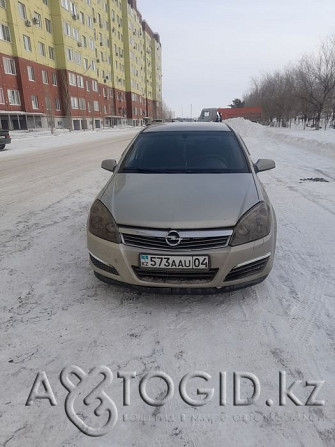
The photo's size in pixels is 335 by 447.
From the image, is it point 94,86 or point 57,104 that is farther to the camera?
point 94,86

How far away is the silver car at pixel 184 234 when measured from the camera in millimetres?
2633

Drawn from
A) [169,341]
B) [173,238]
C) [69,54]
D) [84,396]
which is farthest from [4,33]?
[84,396]

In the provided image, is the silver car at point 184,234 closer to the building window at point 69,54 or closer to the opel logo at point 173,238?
the opel logo at point 173,238

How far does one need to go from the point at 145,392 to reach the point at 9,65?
36.5 m

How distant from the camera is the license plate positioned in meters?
2.60

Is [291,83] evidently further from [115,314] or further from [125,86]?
[115,314]

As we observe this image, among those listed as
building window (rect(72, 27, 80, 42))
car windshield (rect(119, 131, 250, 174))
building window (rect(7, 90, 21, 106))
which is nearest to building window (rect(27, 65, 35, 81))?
building window (rect(7, 90, 21, 106))

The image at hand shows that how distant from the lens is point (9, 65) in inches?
1230

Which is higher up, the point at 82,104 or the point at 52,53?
the point at 52,53

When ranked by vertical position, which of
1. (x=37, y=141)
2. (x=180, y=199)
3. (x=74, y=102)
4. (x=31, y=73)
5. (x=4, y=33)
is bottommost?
(x=37, y=141)

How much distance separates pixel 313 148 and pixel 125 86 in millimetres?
60078

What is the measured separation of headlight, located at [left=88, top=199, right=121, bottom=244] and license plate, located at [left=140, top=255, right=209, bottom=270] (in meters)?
0.35

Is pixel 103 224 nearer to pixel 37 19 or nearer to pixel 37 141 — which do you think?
pixel 37 141

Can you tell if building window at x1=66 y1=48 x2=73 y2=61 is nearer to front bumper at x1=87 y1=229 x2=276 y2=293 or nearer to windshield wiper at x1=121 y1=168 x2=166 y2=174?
windshield wiper at x1=121 y1=168 x2=166 y2=174
